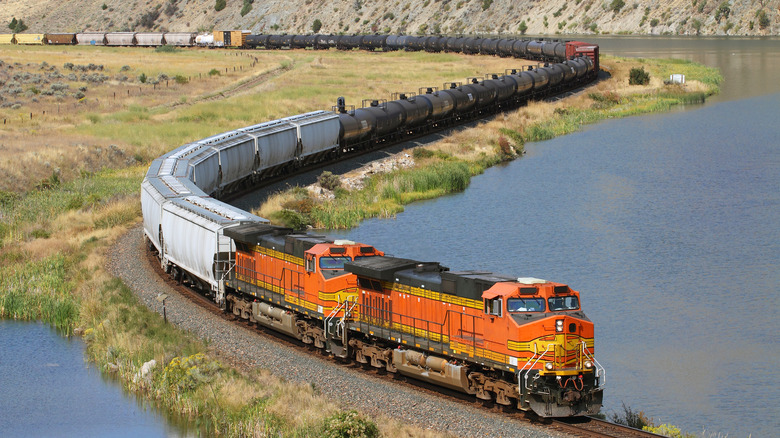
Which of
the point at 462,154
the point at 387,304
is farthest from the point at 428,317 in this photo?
the point at 462,154

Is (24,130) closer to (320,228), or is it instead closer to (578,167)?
(320,228)

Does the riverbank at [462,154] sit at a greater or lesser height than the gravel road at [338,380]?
greater

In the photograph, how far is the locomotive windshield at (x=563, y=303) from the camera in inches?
862

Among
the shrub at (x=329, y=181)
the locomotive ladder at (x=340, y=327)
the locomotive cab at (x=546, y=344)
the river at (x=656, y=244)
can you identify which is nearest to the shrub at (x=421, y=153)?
the river at (x=656, y=244)

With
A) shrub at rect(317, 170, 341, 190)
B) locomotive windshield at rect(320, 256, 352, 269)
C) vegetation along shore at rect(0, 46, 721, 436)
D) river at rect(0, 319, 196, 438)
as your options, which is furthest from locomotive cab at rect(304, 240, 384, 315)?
shrub at rect(317, 170, 341, 190)

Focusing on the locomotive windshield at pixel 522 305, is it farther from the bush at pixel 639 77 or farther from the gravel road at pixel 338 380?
the bush at pixel 639 77

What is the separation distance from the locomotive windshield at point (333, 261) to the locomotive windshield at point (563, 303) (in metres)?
7.07

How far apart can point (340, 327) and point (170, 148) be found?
4162cm

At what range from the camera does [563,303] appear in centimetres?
2209

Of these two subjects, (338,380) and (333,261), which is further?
(333,261)

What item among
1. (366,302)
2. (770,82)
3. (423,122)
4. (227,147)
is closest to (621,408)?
(366,302)

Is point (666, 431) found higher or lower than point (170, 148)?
lower

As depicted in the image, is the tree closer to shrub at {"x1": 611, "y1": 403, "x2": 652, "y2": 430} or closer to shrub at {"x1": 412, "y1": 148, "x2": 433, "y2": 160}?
shrub at {"x1": 412, "y1": 148, "x2": 433, "y2": 160}

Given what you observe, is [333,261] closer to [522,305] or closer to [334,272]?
[334,272]
